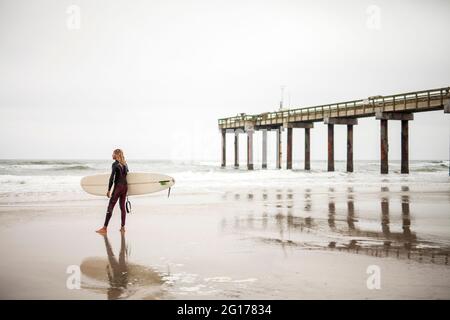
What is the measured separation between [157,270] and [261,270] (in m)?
1.26

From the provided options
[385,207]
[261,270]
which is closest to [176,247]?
[261,270]

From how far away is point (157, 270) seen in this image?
17.0ft

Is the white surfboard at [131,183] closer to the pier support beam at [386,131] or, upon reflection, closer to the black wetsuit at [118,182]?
the black wetsuit at [118,182]

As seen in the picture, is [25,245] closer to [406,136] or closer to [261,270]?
[261,270]

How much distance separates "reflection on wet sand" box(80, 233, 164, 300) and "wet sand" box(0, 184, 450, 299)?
12mm

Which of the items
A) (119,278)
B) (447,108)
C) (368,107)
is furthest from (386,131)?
(119,278)

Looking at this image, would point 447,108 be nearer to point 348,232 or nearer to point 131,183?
point 348,232

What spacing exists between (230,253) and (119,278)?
184cm

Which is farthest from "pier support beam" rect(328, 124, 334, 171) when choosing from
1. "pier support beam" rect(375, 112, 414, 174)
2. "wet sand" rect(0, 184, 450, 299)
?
"wet sand" rect(0, 184, 450, 299)

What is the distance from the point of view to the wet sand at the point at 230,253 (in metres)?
4.41

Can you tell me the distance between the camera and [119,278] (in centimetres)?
488

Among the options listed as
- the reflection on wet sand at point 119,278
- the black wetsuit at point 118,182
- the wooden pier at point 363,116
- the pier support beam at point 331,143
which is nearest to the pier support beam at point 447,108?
the wooden pier at point 363,116

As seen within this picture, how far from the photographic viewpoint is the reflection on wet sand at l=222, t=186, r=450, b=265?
20.4ft

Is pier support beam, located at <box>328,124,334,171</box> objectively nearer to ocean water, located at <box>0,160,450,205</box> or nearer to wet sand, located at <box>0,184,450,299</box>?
ocean water, located at <box>0,160,450,205</box>
